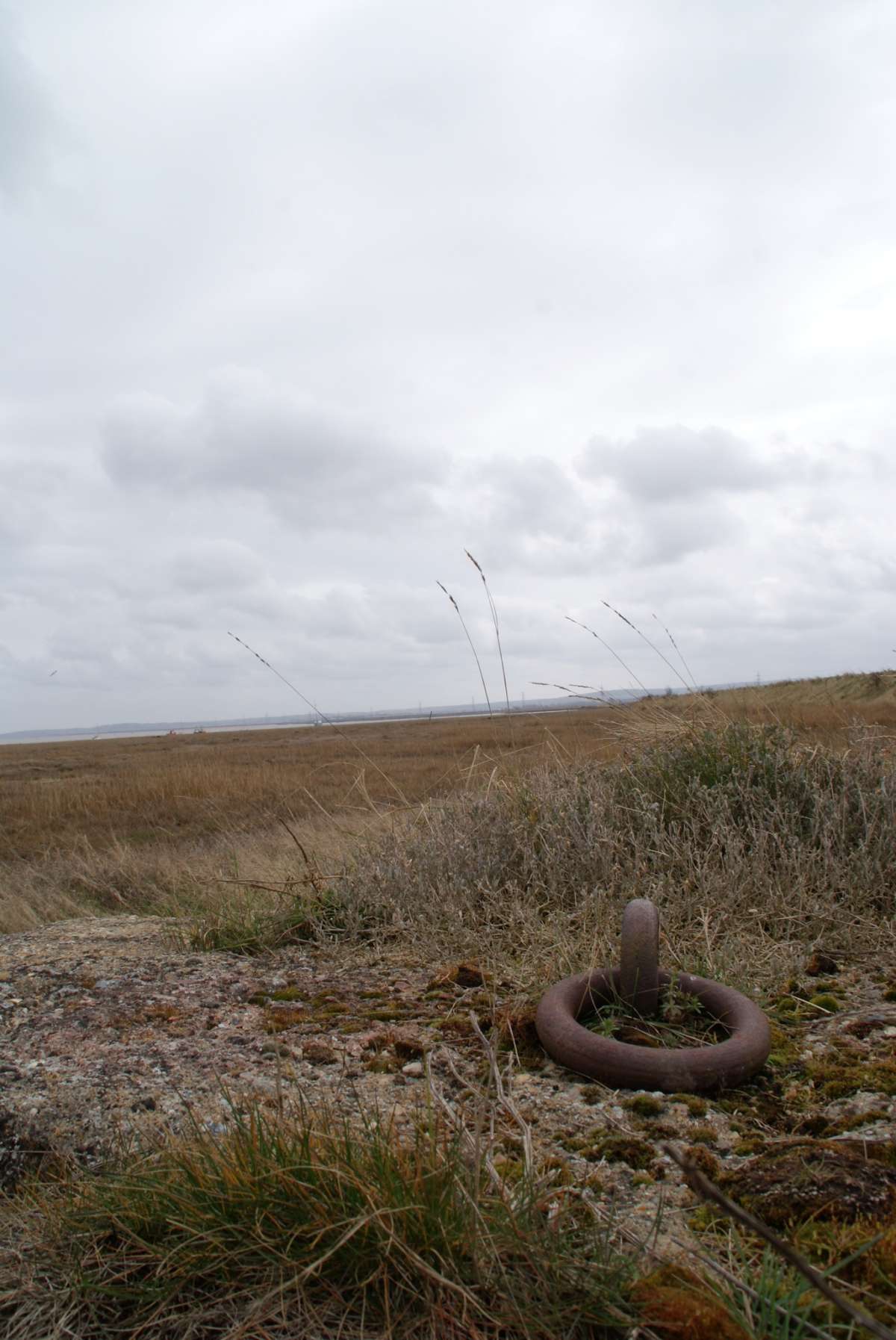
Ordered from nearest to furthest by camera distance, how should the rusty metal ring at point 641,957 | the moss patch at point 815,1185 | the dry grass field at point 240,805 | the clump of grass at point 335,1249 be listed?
the clump of grass at point 335,1249 < the moss patch at point 815,1185 < the rusty metal ring at point 641,957 < the dry grass field at point 240,805

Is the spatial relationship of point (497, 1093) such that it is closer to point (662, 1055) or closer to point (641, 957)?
point (662, 1055)

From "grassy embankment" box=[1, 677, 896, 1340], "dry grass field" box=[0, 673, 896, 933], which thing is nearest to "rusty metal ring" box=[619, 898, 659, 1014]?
"grassy embankment" box=[1, 677, 896, 1340]

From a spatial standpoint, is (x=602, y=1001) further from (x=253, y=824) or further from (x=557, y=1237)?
(x=253, y=824)

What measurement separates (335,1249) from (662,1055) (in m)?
1.14

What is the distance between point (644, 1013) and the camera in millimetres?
2656

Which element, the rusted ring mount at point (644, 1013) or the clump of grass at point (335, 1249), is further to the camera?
the rusted ring mount at point (644, 1013)

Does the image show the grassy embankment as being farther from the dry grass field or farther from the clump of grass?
the dry grass field

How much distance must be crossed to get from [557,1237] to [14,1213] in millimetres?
1265

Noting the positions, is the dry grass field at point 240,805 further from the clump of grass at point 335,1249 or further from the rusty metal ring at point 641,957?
the clump of grass at point 335,1249

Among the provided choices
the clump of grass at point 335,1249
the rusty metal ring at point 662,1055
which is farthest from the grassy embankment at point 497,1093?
the rusty metal ring at point 662,1055

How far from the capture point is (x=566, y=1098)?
219cm

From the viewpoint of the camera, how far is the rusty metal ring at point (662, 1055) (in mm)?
2170

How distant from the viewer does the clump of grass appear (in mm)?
1366

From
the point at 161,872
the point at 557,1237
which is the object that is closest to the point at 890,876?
the point at 557,1237
